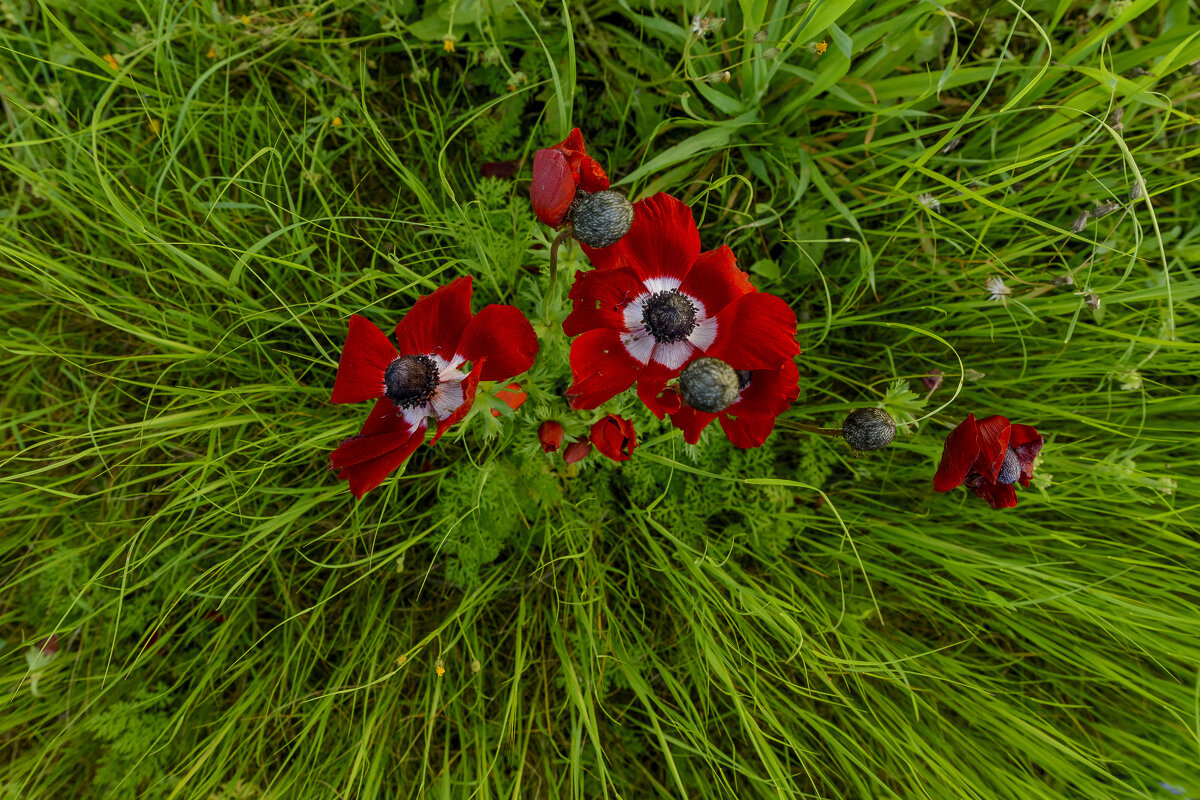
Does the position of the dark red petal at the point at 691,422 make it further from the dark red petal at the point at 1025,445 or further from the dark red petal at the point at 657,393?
the dark red petal at the point at 1025,445

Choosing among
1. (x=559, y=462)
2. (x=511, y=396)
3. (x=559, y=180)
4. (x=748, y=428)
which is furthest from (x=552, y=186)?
(x=559, y=462)

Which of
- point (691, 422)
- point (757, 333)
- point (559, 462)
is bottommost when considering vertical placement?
point (559, 462)

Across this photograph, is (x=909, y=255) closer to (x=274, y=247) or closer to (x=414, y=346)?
(x=414, y=346)

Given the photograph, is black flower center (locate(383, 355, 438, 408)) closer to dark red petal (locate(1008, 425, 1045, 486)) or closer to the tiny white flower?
dark red petal (locate(1008, 425, 1045, 486))

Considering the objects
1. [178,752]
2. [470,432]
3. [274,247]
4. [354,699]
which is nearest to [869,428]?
[470,432]

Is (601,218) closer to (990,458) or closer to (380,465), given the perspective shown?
(380,465)

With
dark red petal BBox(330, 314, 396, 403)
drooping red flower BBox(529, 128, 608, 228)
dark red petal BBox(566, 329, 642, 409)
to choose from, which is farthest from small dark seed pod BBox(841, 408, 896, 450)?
dark red petal BBox(330, 314, 396, 403)
